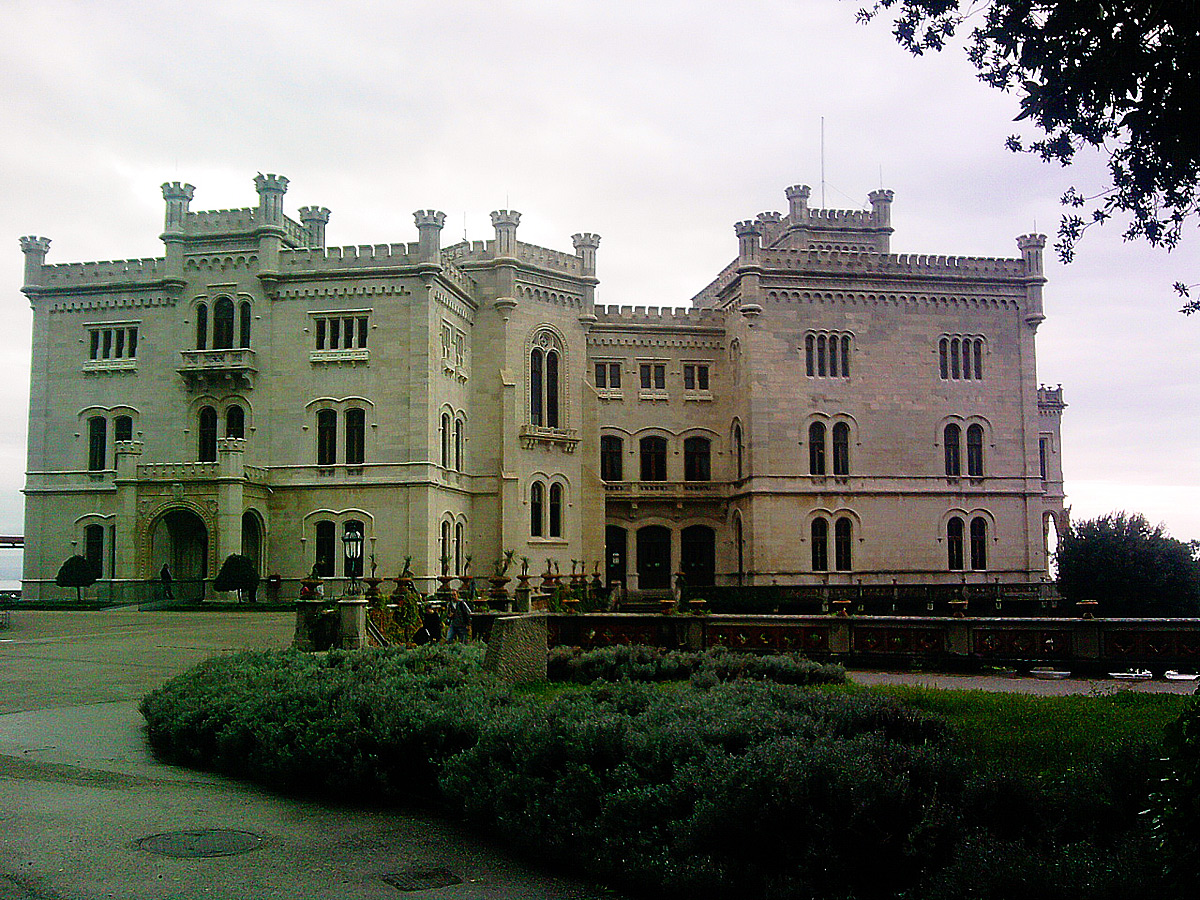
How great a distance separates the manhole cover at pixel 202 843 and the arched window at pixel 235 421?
1448 inches

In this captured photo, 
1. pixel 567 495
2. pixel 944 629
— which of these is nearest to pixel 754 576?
pixel 567 495

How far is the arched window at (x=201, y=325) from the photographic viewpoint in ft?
146

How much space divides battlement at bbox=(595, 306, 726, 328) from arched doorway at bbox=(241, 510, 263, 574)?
18.9 metres

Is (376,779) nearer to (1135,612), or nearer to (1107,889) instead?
(1107,889)

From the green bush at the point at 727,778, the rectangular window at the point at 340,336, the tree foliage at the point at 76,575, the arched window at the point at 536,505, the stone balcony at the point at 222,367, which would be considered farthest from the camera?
the arched window at the point at 536,505

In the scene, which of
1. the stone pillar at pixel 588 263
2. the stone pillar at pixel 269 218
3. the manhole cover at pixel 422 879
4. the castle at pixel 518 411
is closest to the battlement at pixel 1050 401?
the castle at pixel 518 411

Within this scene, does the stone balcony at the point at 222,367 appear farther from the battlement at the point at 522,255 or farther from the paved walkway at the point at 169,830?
the paved walkway at the point at 169,830

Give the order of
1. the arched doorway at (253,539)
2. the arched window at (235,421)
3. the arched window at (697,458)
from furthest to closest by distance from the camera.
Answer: the arched window at (697,458) < the arched window at (235,421) < the arched doorway at (253,539)

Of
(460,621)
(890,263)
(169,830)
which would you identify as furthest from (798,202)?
(169,830)

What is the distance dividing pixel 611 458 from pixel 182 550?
19.9 meters

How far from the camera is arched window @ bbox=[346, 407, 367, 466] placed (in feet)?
141

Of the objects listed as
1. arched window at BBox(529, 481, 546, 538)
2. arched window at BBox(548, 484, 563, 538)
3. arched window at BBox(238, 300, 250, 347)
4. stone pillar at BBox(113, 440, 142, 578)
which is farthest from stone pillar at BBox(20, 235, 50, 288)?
arched window at BBox(548, 484, 563, 538)

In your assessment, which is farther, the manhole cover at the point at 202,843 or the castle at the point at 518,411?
the castle at the point at 518,411

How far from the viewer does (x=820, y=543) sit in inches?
1848
